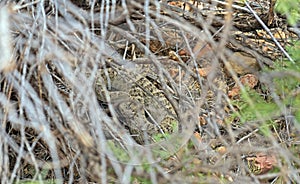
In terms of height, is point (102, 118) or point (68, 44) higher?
point (68, 44)

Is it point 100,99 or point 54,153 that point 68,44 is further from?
point 100,99

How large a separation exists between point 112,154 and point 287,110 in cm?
52

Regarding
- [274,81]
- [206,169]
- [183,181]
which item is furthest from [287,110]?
[183,181]

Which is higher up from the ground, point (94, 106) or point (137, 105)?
point (94, 106)

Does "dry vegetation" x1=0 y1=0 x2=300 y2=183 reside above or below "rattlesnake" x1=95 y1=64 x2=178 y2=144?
above

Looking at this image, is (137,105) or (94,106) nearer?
(94,106)

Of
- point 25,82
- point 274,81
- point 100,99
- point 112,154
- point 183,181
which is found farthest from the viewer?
point 100,99

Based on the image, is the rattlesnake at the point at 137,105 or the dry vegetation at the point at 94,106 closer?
the dry vegetation at the point at 94,106

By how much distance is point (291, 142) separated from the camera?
175cm

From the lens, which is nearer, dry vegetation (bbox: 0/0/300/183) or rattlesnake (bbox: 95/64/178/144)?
dry vegetation (bbox: 0/0/300/183)

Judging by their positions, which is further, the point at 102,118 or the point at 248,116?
the point at 248,116

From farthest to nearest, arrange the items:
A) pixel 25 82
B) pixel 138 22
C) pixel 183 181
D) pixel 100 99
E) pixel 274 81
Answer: pixel 100 99
pixel 138 22
pixel 274 81
pixel 25 82
pixel 183 181

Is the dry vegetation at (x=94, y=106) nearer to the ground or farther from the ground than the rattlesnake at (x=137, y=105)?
farther from the ground

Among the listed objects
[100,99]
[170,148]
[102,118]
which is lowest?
[100,99]
